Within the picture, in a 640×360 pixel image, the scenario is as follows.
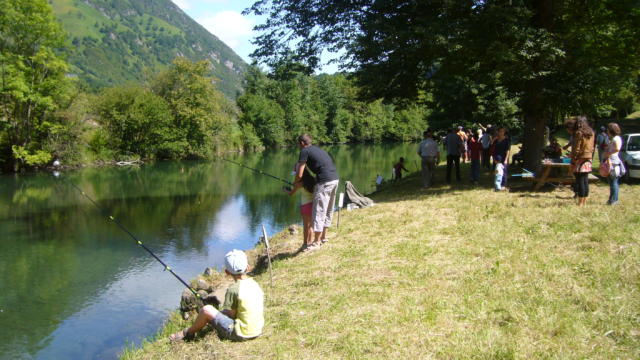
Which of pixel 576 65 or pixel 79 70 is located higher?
pixel 79 70

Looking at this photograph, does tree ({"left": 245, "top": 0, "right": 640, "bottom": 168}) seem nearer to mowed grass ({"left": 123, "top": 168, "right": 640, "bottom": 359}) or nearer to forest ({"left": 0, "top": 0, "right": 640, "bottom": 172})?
forest ({"left": 0, "top": 0, "right": 640, "bottom": 172})

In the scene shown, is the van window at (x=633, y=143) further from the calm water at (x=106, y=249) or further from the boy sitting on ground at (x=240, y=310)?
the boy sitting on ground at (x=240, y=310)

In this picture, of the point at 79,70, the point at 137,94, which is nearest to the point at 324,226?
the point at 137,94

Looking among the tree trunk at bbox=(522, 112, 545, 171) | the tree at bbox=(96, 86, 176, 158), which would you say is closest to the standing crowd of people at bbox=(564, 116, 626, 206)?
the tree trunk at bbox=(522, 112, 545, 171)

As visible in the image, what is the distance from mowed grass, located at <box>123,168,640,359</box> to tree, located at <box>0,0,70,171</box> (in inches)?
1344

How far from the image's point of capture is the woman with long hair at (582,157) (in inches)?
366

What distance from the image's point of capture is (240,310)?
5688 millimetres

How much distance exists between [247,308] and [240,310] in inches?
4.1

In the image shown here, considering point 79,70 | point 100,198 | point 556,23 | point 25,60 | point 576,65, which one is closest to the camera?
point 576,65

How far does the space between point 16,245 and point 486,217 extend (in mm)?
15627

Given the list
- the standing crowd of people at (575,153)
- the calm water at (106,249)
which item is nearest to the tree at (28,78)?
the calm water at (106,249)

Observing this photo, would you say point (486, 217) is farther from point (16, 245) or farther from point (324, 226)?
point (16, 245)

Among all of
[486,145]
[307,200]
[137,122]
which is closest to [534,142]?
[486,145]

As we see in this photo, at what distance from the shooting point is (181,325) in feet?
29.2
